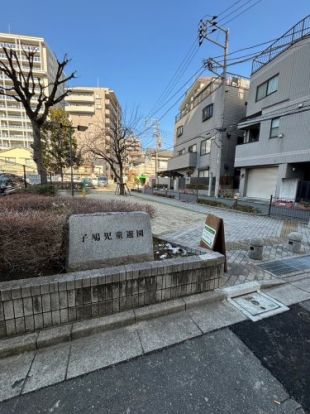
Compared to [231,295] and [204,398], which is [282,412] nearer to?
[204,398]

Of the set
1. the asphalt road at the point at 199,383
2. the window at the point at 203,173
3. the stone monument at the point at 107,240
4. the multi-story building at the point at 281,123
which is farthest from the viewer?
the window at the point at 203,173

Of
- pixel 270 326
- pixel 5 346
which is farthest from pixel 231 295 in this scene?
pixel 5 346

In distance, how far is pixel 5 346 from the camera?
1.86m

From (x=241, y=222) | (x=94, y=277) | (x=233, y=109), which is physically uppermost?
(x=233, y=109)

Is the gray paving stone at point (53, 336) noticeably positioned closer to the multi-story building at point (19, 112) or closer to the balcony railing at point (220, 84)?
the balcony railing at point (220, 84)

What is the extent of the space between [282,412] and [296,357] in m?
0.67

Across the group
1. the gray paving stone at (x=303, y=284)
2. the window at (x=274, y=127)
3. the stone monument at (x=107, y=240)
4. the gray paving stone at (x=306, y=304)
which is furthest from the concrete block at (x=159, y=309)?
the window at (x=274, y=127)

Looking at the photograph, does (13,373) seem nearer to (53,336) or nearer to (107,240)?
(53,336)

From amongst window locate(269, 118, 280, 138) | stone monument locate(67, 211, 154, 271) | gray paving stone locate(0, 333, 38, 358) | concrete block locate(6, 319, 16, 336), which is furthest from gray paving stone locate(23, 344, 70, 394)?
window locate(269, 118, 280, 138)

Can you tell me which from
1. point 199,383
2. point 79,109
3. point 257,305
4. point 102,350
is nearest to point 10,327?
point 102,350

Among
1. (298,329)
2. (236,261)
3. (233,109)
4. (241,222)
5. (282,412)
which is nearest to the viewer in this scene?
(282,412)

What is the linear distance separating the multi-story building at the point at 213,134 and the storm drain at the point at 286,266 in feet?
40.6

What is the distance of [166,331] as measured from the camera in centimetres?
224

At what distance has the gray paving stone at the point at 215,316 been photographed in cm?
238
